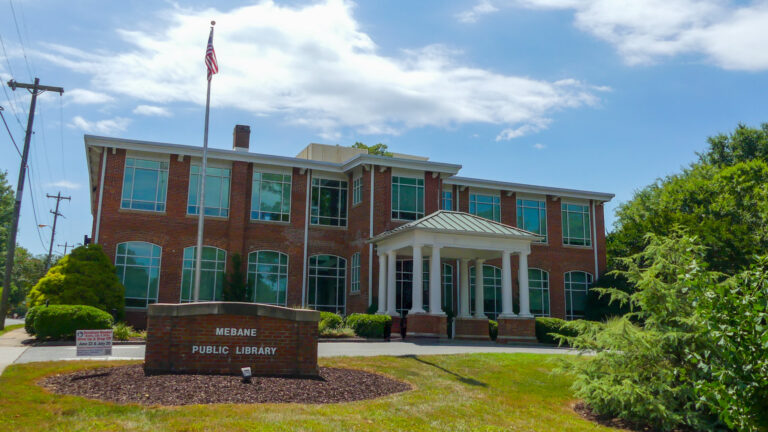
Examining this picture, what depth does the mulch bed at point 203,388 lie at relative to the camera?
9727 mm

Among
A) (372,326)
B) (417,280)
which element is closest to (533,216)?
(417,280)

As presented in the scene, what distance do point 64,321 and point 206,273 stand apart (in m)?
9.98

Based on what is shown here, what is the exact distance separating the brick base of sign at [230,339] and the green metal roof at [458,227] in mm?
12685

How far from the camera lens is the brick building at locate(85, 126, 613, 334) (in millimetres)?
27938

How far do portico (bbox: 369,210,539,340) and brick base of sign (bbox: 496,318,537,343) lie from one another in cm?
15

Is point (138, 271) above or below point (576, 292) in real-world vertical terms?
above

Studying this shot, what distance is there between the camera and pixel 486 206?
3491 cm

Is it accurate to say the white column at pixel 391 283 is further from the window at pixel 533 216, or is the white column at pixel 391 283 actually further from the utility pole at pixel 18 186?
the utility pole at pixel 18 186

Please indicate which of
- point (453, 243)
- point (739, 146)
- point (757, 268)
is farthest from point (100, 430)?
point (739, 146)

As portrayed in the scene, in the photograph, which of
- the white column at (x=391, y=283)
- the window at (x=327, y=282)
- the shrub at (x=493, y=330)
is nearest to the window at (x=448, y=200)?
the window at (x=327, y=282)

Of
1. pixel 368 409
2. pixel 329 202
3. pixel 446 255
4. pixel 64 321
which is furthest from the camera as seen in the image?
pixel 329 202

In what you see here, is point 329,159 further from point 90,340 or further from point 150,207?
point 90,340

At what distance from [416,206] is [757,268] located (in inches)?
971

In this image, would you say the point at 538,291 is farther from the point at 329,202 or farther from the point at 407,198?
the point at 329,202
